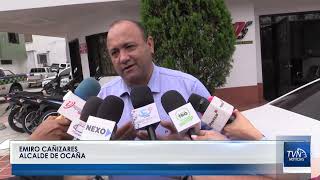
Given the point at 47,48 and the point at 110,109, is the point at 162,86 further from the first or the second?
the point at 47,48

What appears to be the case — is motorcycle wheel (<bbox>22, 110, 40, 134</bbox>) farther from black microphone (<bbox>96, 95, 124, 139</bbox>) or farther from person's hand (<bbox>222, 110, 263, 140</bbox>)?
person's hand (<bbox>222, 110, 263, 140</bbox>)

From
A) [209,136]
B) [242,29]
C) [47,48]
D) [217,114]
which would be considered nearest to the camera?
[209,136]

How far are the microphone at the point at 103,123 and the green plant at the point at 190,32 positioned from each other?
5.15 m

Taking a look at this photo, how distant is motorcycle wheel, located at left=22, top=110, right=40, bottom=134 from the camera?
27.4ft

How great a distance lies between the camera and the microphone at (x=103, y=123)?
1286 mm

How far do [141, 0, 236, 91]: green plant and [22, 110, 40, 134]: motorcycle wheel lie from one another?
3040 mm

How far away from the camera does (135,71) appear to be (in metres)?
1.83

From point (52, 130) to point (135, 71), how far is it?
0.52 meters

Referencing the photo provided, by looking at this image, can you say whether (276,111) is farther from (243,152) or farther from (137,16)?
(137,16)

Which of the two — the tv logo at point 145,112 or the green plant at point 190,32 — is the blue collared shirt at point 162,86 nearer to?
the tv logo at point 145,112

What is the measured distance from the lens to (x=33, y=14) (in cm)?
1025

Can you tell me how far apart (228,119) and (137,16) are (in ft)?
28.3

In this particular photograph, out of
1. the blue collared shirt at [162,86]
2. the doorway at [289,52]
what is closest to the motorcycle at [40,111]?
the doorway at [289,52]

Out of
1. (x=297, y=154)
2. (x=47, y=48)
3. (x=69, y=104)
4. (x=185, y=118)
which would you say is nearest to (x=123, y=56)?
(x=69, y=104)
